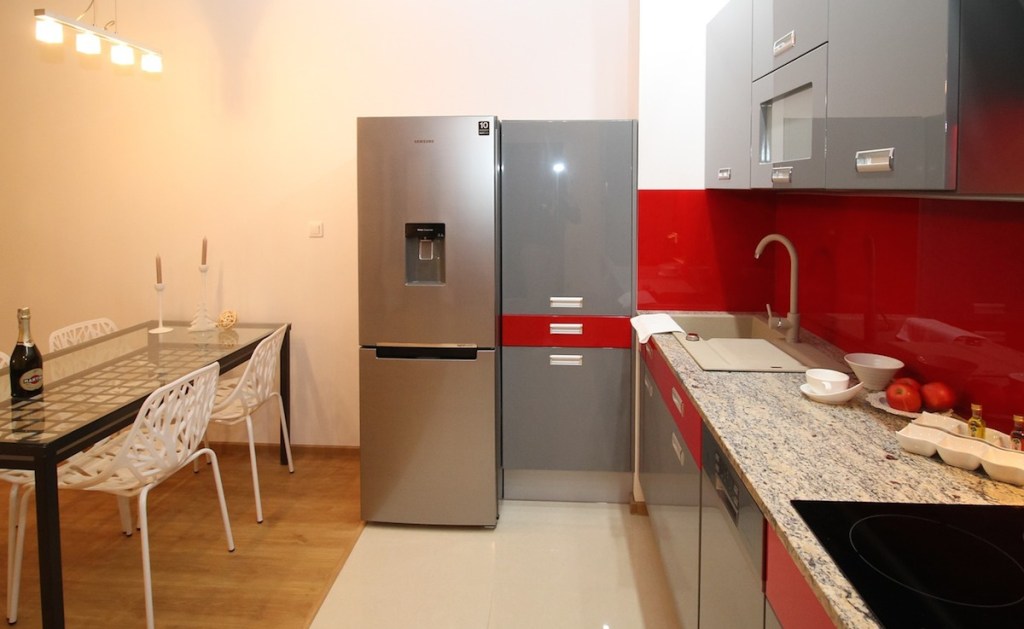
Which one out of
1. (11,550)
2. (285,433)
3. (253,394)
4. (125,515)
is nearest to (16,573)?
(11,550)

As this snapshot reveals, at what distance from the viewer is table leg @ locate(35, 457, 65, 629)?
77.9 inches

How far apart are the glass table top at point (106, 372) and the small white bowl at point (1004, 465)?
7.61ft

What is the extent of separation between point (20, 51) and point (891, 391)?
14.5ft

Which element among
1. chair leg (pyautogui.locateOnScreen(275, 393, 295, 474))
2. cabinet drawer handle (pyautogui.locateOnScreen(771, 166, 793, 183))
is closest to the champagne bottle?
chair leg (pyautogui.locateOnScreen(275, 393, 295, 474))

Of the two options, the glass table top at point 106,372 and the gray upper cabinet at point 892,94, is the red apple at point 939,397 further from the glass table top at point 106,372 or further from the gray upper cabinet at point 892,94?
the glass table top at point 106,372

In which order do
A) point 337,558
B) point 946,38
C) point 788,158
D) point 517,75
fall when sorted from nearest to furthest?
point 946,38, point 788,158, point 337,558, point 517,75

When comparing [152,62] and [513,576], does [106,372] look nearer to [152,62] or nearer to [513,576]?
[152,62]

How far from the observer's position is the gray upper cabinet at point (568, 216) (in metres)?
3.18

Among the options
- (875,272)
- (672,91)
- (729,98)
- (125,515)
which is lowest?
(125,515)

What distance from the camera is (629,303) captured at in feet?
10.7

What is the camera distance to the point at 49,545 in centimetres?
200

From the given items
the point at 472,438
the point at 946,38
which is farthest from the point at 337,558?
the point at 946,38

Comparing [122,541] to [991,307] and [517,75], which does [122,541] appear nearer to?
[517,75]

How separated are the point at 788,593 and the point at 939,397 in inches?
32.3
